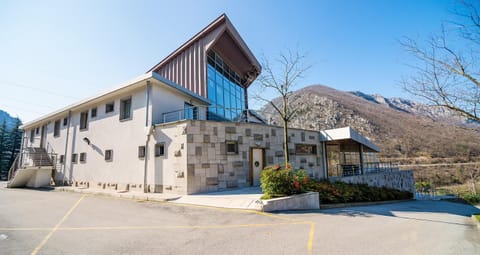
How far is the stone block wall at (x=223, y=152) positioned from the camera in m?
10.5

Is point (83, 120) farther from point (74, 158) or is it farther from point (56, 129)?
point (56, 129)

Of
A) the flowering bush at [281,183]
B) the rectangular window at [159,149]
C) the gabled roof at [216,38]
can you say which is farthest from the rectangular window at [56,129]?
the flowering bush at [281,183]

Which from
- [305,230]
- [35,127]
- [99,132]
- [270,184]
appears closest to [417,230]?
[305,230]

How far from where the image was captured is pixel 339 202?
9156 mm

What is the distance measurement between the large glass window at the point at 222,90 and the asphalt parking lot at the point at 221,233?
30.6ft

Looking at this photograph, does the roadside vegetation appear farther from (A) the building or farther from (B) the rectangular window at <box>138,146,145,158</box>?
(B) the rectangular window at <box>138,146,145,158</box>

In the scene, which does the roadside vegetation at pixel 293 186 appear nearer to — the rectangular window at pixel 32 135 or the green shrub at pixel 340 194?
the green shrub at pixel 340 194

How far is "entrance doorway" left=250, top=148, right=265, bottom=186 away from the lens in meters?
12.3

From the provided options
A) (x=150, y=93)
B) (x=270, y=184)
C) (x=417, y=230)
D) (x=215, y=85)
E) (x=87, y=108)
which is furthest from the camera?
(x=215, y=85)

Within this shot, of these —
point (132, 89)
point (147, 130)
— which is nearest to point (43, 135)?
point (132, 89)

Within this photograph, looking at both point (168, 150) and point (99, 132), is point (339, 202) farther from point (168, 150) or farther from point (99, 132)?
point (99, 132)

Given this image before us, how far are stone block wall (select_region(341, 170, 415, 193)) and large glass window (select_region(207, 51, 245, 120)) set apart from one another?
35.0 feet

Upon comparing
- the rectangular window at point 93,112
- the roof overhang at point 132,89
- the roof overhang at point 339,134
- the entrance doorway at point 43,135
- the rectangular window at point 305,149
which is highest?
the roof overhang at point 132,89

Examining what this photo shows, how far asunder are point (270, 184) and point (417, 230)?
4435mm
